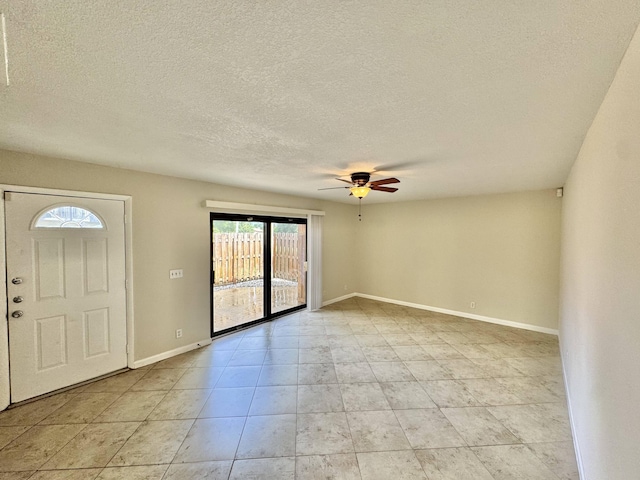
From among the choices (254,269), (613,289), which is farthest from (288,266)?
(613,289)

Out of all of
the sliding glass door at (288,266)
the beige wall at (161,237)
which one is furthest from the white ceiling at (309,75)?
the sliding glass door at (288,266)

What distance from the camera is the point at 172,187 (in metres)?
3.55

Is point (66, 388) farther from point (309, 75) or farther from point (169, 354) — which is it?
point (309, 75)

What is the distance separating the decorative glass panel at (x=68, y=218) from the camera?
8.69 feet

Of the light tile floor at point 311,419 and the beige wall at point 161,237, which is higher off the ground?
the beige wall at point 161,237

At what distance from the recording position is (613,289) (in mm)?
1234

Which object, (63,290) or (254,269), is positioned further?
(254,269)

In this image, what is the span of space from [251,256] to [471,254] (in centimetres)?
428

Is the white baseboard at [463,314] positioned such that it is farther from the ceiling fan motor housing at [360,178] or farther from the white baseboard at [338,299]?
the ceiling fan motor housing at [360,178]

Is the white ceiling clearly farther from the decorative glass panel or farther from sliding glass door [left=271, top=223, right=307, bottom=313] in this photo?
sliding glass door [left=271, top=223, right=307, bottom=313]

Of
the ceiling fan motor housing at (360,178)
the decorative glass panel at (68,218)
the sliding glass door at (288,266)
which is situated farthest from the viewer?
the sliding glass door at (288,266)

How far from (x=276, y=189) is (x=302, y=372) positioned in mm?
2891

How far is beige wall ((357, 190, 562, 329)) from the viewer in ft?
14.3

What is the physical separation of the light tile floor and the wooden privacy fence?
1292 millimetres
